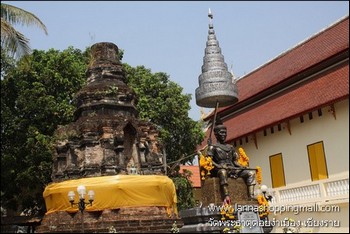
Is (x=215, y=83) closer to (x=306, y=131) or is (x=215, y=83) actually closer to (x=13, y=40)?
(x=306, y=131)

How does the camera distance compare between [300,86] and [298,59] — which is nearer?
[300,86]

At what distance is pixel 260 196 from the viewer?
9758 mm

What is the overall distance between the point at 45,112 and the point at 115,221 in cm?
717

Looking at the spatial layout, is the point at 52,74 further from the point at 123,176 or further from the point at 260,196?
the point at 260,196

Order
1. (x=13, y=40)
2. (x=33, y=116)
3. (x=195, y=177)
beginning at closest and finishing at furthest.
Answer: (x=13, y=40), (x=33, y=116), (x=195, y=177)

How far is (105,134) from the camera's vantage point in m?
14.7

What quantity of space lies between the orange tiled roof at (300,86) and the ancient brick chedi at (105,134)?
389cm

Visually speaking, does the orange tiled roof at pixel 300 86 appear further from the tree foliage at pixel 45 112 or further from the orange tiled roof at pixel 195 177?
the orange tiled roof at pixel 195 177

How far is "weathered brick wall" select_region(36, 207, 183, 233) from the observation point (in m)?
13.1

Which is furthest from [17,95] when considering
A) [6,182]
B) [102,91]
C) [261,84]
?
[261,84]

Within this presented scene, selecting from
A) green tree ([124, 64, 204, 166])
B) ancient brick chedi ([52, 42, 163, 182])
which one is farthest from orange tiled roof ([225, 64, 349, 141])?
ancient brick chedi ([52, 42, 163, 182])

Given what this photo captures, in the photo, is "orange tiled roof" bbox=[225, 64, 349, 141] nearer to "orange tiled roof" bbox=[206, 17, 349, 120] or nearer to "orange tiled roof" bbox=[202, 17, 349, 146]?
"orange tiled roof" bbox=[202, 17, 349, 146]

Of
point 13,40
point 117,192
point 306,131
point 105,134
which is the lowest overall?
point 117,192

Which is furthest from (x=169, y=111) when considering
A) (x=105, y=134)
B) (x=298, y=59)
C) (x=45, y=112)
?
(x=105, y=134)
